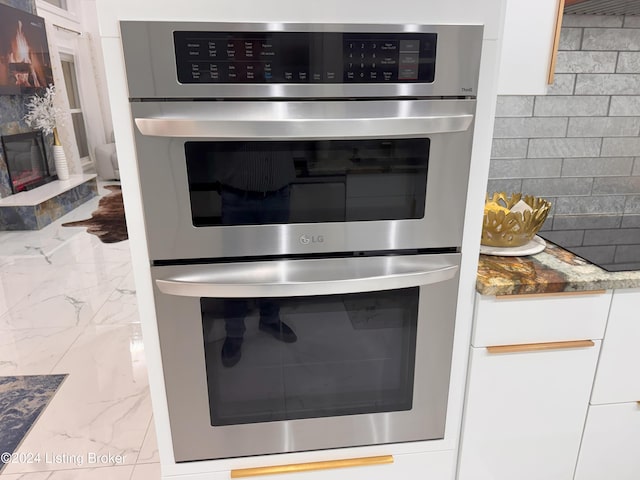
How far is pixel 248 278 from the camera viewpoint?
104 cm

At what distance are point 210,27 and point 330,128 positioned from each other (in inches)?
11.5

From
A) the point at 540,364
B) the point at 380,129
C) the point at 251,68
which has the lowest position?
the point at 540,364

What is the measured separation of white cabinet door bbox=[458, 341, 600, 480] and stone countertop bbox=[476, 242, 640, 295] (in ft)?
0.58

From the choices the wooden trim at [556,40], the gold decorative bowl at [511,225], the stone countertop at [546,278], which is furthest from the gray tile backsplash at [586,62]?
the stone countertop at [546,278]

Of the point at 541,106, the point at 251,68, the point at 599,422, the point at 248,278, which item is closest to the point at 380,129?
the point at 251,68

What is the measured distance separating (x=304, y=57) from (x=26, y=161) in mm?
5179

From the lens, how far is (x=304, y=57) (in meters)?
0.92

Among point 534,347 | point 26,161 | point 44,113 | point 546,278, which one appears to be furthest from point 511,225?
point 44,113

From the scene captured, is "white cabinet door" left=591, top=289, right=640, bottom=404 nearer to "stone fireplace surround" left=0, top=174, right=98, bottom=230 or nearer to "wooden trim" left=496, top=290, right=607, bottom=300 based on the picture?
A: "wooden trim" left=496, top=290, right=607, bottom=300

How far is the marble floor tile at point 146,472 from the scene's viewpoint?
1.65 meters

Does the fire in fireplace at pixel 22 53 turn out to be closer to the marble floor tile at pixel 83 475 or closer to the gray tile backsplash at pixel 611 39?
the marble floor tile at pixel 83 475

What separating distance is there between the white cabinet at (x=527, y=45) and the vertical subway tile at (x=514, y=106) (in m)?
0.28

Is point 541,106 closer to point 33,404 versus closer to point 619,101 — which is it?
point 619,101

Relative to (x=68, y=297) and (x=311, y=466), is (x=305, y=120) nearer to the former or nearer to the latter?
(x=311, y=466)
